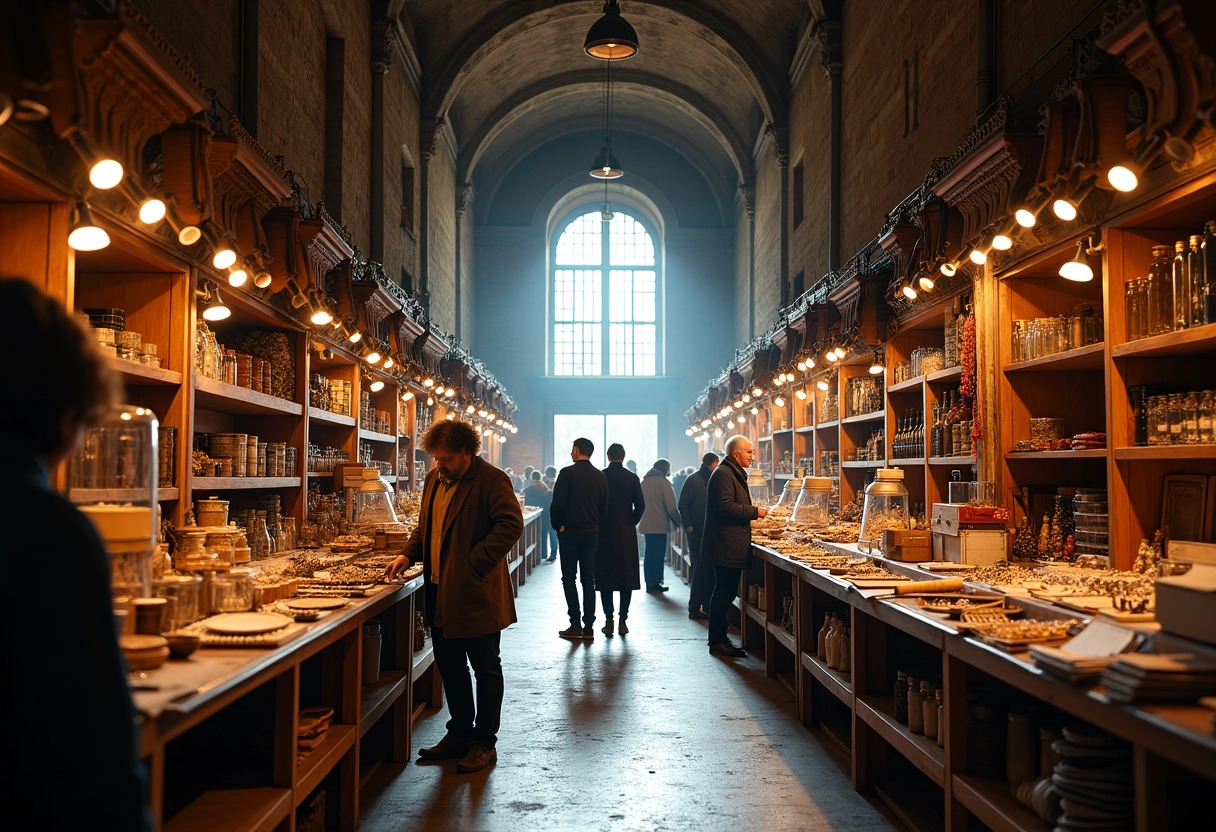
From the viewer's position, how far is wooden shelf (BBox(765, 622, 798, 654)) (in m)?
6.85

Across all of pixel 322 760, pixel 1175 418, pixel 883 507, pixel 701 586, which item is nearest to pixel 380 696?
pixel 322 760

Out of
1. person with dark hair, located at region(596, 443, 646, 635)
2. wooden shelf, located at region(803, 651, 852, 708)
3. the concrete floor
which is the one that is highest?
person with dark hair, located at region(596, 443, 646, 635)

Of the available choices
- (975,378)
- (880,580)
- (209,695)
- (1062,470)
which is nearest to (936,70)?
(975,378)

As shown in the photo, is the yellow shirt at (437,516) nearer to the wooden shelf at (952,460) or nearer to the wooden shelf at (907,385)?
the wooden shelf at (952,460)

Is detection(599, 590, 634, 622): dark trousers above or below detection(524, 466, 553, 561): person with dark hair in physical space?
below

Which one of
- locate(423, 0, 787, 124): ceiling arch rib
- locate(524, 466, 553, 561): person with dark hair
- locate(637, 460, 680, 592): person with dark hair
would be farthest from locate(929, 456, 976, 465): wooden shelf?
locate(524, 466, 553, 561): person with dark hair

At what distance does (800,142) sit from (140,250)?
10.8 meters

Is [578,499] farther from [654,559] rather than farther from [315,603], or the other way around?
[315,603]

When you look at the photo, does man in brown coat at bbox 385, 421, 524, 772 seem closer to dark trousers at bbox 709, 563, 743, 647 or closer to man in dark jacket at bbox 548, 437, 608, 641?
dark trousers at bbox 709, 563, 743, 647

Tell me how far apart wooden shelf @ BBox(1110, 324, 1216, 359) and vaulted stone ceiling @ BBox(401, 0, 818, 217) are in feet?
27.7

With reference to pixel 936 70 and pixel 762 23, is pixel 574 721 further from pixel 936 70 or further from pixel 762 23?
pixel 762 23

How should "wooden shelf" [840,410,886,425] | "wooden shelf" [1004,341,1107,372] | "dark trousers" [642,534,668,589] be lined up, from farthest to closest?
"dark trousers" [642,534,668,589] → "wooden shelf" [840,410,886,425] → "wooden shelf" [1004,341,1107,372]

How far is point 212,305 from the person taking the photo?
544 centimetres

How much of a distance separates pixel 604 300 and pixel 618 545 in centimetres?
1489
